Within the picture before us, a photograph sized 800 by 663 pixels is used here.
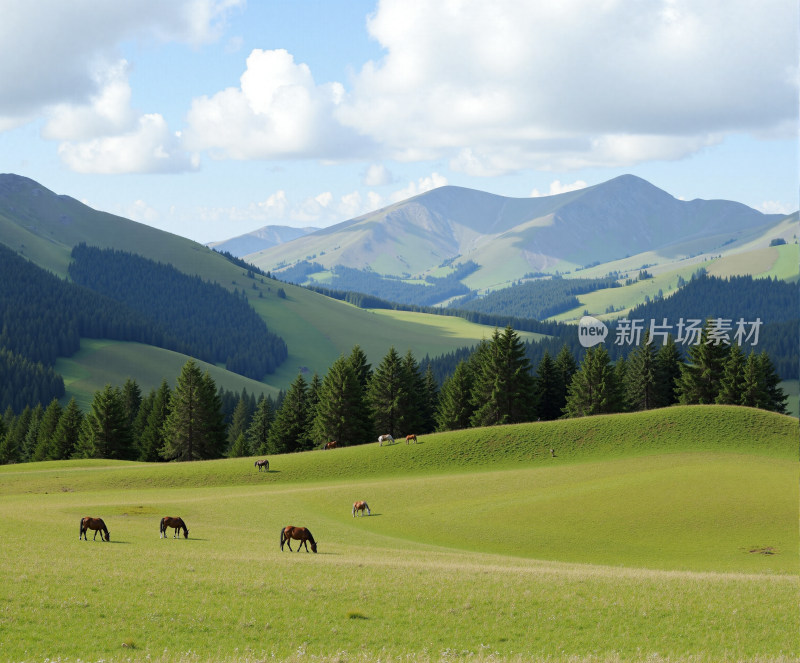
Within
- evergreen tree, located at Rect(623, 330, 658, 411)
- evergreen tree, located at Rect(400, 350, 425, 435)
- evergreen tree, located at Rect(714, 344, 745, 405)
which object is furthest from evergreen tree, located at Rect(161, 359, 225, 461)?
evergreen tree, located at Rect(714, 344, 745, 405)

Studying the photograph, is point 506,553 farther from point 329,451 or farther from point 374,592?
point 329,451

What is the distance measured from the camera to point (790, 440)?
81750mm

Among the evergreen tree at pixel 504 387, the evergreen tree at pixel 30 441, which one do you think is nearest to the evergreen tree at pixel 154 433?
the evergreen tree at pixel 30 441

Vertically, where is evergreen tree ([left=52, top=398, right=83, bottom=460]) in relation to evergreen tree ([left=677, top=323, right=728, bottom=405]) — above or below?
below

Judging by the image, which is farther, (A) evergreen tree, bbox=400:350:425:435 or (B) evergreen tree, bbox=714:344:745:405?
(B) evergreen tree, bbox=714:344:745:405

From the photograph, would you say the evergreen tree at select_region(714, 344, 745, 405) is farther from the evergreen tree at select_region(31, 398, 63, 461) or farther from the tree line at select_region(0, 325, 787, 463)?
the evergreen tree at select_region(31, 398, 63, 461)

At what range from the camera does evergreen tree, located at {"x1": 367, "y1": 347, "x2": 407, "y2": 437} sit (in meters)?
105

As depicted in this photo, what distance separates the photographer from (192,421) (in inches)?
4003

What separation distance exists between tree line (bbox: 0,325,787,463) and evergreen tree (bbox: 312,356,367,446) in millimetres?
145

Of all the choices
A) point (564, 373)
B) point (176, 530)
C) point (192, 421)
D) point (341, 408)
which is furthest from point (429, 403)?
point (176, 530)

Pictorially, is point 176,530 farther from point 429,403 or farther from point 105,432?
point 429,403

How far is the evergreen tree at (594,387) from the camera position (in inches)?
4190

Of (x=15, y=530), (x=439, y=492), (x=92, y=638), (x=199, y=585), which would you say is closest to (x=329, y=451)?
(x=439, y=492)

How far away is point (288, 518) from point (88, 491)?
27539mm
